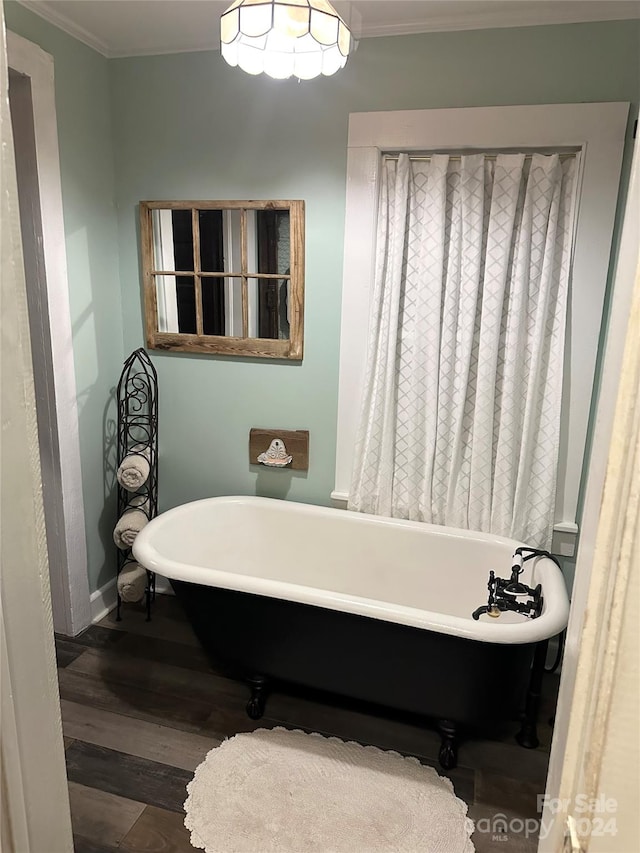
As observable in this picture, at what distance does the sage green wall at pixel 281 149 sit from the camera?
2.12 metres

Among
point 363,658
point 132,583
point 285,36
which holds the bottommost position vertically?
point 132,583

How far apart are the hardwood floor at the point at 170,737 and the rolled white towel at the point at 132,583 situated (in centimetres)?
16

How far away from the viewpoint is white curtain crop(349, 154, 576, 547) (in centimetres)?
222

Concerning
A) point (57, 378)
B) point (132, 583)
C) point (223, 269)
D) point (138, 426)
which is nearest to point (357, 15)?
point (223, 269)

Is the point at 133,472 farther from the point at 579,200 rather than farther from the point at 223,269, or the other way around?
the point at 579,200

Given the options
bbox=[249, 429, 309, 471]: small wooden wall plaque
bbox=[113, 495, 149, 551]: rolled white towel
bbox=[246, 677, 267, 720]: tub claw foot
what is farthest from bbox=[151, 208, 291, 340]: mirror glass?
bbox=[246, 677, 267, 720]: tub claw foot

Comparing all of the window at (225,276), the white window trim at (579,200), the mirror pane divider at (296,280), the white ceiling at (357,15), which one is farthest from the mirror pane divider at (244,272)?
the white ceiling at (357,15)

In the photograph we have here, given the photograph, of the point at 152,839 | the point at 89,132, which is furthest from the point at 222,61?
the point at 152,839

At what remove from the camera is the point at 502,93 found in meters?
2.16

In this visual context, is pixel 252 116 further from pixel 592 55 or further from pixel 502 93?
pixel 592 55

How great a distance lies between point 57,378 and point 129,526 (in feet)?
2.46

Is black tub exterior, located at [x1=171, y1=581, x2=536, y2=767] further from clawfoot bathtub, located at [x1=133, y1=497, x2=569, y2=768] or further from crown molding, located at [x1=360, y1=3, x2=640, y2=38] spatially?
crown molding, located at [x1=360, y1=3, x2=640, y2=38]

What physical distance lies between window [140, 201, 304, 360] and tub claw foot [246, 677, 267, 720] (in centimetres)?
133

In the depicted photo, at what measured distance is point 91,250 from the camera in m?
2.57
